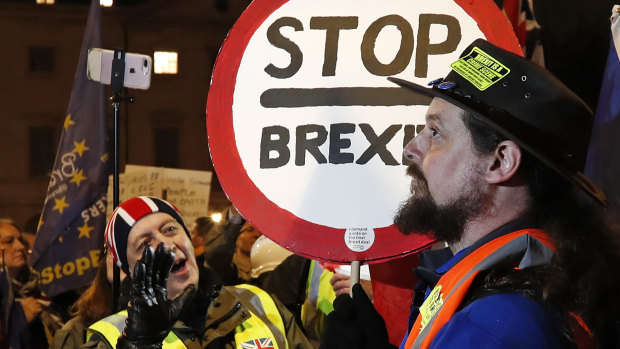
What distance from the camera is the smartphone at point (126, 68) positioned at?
405 centimetres

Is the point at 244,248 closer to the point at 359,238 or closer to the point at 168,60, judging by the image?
the point at 359,238

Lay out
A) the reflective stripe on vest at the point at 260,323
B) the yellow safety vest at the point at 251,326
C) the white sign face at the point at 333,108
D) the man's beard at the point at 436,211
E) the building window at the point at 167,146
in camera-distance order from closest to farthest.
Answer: the man's beard at the point at 436,211
the white sign face at the point at 333,108
the yellow safety vest at the point at 251,326
the reflective stripe on vest at the point at 260,323
the building window at the point at 167,146

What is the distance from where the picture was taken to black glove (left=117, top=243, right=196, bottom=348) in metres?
3.21

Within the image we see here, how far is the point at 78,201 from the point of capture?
675 cm

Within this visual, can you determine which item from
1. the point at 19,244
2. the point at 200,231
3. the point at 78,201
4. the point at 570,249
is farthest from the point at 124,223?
the point at 200,231

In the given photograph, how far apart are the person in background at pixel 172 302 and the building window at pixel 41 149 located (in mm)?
36769

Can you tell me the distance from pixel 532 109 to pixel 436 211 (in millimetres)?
379

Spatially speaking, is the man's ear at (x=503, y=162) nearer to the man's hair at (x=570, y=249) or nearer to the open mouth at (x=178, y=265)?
the man's hair at (x=570, y=249)

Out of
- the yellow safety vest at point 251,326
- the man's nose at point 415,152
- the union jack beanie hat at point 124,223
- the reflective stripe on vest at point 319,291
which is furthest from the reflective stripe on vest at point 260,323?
the man's nose at point 415,152

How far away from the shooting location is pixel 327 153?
2.63 metres

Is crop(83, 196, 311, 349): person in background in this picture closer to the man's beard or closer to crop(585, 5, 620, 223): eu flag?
the man's beard

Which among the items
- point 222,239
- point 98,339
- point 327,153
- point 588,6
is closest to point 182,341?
point 98,339

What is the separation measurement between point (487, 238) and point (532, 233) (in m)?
0.16

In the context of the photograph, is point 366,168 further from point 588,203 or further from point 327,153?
point 588,203
